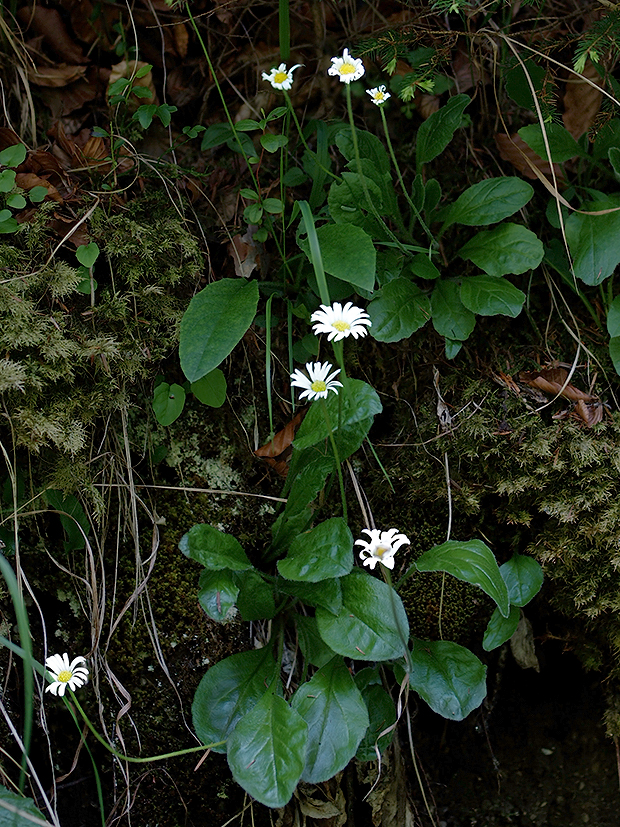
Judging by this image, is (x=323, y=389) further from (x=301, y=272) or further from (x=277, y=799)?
(x=277, y=799)

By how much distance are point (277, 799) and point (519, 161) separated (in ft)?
5.23

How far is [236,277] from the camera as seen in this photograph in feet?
5.49

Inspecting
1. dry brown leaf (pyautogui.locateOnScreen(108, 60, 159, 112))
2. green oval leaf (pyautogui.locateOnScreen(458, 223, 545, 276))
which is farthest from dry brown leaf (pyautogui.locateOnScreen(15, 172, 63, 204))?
green oval leaf (pyautogui.locateOnScreen(458, 223, 545, 276))

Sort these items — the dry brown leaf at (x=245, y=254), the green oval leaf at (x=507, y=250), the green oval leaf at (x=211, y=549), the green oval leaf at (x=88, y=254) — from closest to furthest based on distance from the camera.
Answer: the green oval leaf at (x=211, y=549) → the green oval leaf at (x=88, y=254) → the green oval leaf at (x=507, y=250) → the dry brown leaf at (x=245, y=254)

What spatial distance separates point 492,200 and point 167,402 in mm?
921

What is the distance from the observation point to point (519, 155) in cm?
173

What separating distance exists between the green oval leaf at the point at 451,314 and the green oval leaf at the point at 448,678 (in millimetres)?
720

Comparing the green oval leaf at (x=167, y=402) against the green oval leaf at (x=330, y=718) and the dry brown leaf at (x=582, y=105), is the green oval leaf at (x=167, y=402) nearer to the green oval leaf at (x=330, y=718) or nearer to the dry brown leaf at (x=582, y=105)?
the green oval leaf at (x=330, y=718)

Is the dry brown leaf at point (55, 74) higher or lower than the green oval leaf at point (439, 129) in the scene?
higher

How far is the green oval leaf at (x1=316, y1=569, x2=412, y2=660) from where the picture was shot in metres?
1.26

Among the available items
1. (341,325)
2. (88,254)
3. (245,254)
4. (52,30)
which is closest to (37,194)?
(88,254)

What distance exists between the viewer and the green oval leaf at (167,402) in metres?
1.50

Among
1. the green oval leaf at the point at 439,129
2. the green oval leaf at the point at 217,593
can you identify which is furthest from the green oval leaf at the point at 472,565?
the green oval leaf at the point at 439,129

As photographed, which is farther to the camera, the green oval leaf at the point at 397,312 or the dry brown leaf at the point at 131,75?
the dry brown leaf at the point at 131,75
